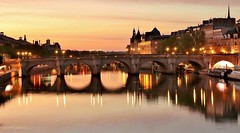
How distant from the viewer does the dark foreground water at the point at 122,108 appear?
27.6 meters

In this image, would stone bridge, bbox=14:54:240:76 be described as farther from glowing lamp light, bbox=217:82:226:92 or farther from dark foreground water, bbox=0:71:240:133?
glowing lamp light, bbox=217:82:226:92

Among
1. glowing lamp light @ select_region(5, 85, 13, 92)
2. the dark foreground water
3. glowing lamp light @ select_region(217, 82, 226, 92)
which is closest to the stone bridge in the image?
glowing lamp light @ select_region(5, 85, 13, 92)

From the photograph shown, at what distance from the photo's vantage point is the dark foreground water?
27625 millimetres

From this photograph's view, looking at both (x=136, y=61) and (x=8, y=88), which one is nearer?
(x=8, y=88)

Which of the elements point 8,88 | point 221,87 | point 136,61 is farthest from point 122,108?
point 136,61

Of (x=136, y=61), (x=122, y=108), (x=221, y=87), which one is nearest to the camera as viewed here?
(x=122, y=108)

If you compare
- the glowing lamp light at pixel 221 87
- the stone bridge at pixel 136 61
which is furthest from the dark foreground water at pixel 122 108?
the stone bridge at pixel 136 61

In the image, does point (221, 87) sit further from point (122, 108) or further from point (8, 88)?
point (8, 88)

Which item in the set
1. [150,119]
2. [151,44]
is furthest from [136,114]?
[151,44]

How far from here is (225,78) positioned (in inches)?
2231

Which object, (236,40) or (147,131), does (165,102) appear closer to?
(147,131)

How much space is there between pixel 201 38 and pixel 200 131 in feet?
183

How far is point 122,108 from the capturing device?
34562 mm

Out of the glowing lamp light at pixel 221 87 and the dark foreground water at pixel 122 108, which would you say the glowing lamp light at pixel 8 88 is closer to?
the dark foreground water at pixel 122 108
